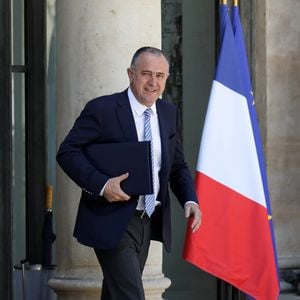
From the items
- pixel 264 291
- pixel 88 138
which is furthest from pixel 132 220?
pixel 264 291

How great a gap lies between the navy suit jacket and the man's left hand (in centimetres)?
7

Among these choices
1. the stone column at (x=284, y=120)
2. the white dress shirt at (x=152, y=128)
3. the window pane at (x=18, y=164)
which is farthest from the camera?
the stone column at (x=284, y=120)

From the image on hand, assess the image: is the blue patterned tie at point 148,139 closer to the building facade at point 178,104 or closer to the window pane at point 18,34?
the building facade at point 178,104

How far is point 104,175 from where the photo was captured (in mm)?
6004

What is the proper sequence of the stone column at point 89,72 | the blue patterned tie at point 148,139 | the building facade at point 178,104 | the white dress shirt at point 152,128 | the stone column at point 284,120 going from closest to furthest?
the blue patterned tie at point 148,139 → the white dress shirt at point 152,128 → the stone column at point 89,72 → the building facade at point 178,104 → the stone column at point 284,120

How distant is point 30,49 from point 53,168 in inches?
35.6

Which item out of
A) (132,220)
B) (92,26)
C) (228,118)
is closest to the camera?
(132,220)

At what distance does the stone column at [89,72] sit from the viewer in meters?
7.56

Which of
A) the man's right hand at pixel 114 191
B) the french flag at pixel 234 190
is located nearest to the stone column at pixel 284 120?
the french flag at pixel 234 190

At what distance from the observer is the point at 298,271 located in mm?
9344

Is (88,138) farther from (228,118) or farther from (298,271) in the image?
(298,271)

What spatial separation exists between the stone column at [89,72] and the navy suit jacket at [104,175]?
49.1 inches

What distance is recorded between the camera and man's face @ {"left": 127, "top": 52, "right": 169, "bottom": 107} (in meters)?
6.12

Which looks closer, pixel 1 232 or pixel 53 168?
pixel 1 232
